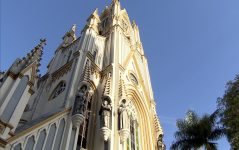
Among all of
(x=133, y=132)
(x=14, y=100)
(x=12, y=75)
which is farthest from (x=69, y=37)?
(x=14, y=100)

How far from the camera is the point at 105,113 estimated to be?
15820mm

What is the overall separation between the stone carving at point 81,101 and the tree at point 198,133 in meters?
9.60

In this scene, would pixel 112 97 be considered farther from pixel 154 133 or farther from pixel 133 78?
pixel 133 78

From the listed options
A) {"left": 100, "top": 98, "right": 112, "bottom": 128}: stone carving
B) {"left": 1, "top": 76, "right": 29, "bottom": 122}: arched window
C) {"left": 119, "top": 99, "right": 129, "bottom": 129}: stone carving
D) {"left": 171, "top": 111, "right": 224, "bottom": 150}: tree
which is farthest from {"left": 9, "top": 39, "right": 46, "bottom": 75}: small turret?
{"left": 171, "top": 111, "right": 224, "bottom": 150}: tree

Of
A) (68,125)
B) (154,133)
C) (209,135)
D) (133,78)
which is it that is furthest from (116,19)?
(68,125)

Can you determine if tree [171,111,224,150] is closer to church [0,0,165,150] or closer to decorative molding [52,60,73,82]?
church [0,0,165,150]

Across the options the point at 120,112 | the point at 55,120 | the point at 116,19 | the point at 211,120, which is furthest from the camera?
the point at 116,19

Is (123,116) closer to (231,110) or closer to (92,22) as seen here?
(231,110)

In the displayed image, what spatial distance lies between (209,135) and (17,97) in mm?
14529

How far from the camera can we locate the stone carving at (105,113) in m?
15.3

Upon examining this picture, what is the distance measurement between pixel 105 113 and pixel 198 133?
9000 mm

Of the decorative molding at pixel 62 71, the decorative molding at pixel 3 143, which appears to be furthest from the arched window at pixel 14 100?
the decorative molding at pixel 62 71

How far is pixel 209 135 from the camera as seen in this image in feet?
69.0

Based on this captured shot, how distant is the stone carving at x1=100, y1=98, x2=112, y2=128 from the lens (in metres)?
15.3
